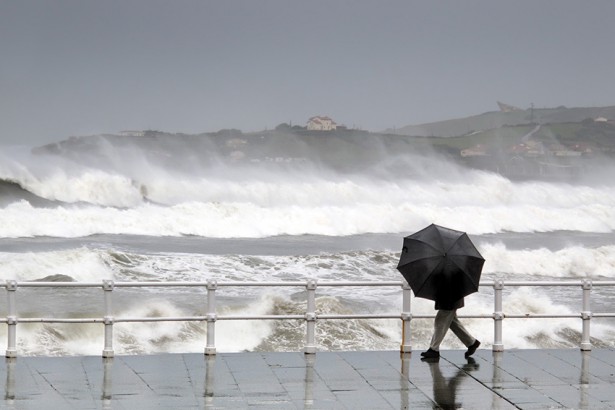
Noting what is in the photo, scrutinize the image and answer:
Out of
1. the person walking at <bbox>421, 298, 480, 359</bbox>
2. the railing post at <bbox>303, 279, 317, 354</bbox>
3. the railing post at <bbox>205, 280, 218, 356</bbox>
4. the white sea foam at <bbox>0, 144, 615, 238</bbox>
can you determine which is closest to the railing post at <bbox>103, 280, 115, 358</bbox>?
the railing post at <bbox>205, 280, 218, 356</bbox>

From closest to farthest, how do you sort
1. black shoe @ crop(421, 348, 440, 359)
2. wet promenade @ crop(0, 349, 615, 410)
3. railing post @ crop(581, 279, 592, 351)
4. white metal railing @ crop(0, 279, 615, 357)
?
wet promenade @ crop(0, 349, 615, 410)
white metal railing @ crop(0, 279, 615, 357)
black shoe @ crop(421, 348, 440, 359)
railing post @ crop(581, 279, 592, 351)

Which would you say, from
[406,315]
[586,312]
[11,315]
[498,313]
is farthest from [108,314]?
[586,312]

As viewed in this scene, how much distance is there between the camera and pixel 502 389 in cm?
1166

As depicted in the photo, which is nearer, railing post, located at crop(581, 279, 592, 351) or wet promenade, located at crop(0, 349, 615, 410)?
wet promenade, located at crop(0, 349, 615, 410)

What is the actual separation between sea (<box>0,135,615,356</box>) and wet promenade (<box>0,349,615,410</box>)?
138 cm

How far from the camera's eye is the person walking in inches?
508

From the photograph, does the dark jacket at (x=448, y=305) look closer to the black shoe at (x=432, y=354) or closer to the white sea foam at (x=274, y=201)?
the black shoe at (x=432, y=354)

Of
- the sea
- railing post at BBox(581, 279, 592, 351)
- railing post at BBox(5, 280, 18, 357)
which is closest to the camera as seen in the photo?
railing post at BBox(5, 280, 18, 357)

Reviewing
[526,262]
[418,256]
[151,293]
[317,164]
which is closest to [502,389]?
[418,256]

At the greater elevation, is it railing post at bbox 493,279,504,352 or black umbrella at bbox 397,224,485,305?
black umbrella at bbox 397,224,485,305

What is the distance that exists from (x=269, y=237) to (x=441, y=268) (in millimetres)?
46337

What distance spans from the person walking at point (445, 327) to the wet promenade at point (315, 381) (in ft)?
0.53

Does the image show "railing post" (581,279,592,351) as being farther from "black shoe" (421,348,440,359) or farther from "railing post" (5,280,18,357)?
"railing post" (5,280,18,357)

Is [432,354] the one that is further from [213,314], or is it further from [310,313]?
[213,314]
